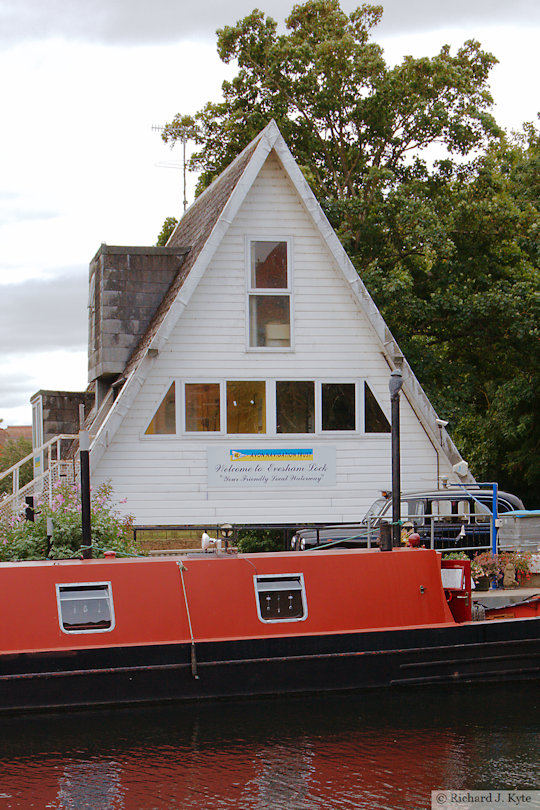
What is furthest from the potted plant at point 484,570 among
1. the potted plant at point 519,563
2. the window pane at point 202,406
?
the window pane at point 202,406

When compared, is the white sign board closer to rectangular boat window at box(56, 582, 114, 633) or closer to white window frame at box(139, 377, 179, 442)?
white window frame at box(139, 377, 179, 442)

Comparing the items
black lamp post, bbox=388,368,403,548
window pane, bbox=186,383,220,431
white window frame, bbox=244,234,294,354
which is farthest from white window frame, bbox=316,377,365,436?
black lamp post, bbox=388,368,403,548

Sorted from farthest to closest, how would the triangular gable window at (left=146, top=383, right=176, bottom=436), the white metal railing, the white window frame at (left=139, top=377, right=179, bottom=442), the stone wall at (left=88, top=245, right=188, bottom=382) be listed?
1. the stone wall at (left=88, top=245, right=188, bottom=382)
2. the triangular gable window at (left=146, top=383, right=176, bottom=436)
3. the white window frame at (left=139, top=377, right=179, bottom=442)
4. the white metal railing

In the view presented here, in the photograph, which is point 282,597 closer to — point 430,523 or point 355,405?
point 430,523

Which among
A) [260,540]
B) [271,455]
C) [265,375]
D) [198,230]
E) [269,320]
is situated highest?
[198,230]

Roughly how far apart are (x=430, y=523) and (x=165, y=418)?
5.37 metres

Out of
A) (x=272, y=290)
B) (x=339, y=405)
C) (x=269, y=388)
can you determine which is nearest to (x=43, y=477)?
(x=269, y=388)

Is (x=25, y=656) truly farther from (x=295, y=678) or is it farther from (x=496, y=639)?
(x=496, y=639)

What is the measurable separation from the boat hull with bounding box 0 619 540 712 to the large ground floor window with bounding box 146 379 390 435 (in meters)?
6.47

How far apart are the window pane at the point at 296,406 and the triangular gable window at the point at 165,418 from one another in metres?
2.05

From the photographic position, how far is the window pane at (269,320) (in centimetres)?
1977

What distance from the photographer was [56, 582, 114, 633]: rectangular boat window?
12828 millimetres

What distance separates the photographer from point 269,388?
19.5 metres

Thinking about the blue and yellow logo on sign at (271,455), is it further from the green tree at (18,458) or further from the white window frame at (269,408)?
the green tree at (18,458)
